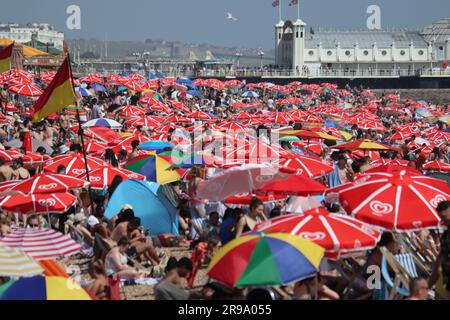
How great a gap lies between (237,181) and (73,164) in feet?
9.78

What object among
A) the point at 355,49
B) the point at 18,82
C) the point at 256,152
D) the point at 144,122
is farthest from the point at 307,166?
the point at 355,49

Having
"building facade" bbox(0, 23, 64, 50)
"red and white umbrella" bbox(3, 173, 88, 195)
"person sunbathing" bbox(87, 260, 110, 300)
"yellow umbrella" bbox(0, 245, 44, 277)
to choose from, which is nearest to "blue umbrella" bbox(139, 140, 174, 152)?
"red and white umbrella" bbox(3, 173, 88, 195)

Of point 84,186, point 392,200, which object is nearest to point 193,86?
point 84,186

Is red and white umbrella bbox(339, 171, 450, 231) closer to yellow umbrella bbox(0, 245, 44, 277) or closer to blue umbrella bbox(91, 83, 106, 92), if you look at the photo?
yellow umbrella bbox(0, 245, 44, 277)

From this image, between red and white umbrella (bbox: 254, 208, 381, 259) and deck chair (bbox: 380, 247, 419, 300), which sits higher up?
red and white umbrella (bbox: 254, 208, 381, 259)

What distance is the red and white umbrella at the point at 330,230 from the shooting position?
7.08 m

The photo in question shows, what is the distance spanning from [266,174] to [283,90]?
37680 mm

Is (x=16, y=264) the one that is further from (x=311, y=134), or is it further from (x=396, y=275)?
(x=311, y=134)

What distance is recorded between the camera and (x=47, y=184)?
32.6ft

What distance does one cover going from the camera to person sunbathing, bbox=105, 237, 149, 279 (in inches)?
352

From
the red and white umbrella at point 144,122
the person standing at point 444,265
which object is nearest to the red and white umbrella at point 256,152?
the person standing at point 444,265

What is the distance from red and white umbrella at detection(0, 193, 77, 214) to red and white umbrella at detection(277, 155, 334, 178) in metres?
2.67
